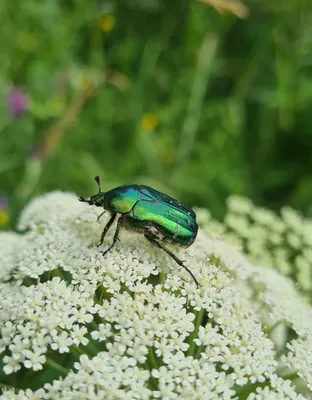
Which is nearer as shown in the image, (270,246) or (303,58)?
(270,246)

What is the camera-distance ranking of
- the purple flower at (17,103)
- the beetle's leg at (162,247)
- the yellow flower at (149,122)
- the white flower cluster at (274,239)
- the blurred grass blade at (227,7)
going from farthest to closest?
the yellow flower at (149,122) → the purple flower at (17,103) → the blurred grass blade at (227,7) → the white flower cluster at (274,239) → the beetle's leg at (162,247)

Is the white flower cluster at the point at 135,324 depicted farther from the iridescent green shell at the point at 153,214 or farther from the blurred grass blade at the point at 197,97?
the blurred grass blade at the point at 197,97

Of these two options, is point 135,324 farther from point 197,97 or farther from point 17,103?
point 197,97

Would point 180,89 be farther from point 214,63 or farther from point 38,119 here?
point 38,119

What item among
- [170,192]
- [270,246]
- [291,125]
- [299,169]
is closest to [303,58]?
[291,125]

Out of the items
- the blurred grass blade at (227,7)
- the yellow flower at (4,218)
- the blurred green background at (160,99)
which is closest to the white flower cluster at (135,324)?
the yellow flower at (4,218)

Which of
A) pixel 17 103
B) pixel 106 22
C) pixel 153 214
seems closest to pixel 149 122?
pixel 106 22

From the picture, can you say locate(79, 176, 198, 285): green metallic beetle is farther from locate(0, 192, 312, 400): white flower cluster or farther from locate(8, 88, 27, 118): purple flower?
locate(8, 88, 27, 118): purple flower
